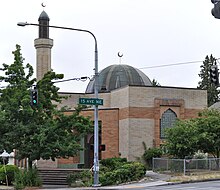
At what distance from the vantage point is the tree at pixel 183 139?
40.2 metres

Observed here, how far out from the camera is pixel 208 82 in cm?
9188

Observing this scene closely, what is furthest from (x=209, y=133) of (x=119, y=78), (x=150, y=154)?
(x=119, y=78)

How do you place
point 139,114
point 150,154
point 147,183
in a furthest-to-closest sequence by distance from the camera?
point 139,114
point 150,154
point 147,183

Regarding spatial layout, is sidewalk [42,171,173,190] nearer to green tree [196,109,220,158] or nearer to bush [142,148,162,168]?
green tree [196,109,220,158]

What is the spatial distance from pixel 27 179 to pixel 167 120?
18.5m

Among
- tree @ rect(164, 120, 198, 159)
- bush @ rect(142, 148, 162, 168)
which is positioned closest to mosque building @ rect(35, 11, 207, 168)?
bush @ rect(142, 148, 162, 168)

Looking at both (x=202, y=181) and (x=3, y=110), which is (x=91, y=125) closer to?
(x=3, y=110)

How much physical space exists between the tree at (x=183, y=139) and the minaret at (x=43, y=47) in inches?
870

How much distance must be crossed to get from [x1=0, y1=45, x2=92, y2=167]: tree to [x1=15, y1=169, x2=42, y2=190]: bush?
99 cm

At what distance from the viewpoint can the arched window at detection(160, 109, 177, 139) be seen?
163 ft

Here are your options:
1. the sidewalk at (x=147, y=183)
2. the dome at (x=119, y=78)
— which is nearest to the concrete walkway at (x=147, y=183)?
the sidewalk at (x=147, y=183)

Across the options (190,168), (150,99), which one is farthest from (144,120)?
(190,168)

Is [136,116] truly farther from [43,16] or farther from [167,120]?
[43,16]

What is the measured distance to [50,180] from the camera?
42062 mm
